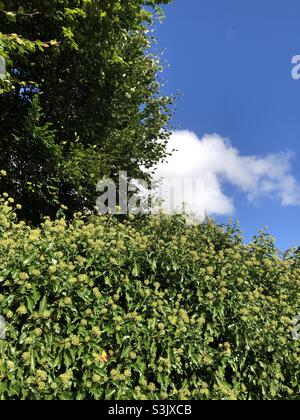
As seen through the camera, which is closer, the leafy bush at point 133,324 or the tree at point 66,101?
the leafy bush at point 133,324

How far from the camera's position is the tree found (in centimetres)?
878

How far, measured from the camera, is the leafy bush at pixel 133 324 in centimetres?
361

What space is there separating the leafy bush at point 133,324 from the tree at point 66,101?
430 centimetres

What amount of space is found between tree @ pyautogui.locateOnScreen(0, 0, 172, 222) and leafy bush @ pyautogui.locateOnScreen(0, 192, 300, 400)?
4.30 m

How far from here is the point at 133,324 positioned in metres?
4.04

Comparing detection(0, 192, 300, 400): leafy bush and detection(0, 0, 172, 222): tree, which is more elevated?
detection(0, 0, 172, 222): tree

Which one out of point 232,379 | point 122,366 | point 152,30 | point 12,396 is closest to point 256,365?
point 232,379

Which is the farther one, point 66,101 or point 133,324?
point 66,101

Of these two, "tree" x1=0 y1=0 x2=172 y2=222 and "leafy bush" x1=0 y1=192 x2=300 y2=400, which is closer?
"leafy bush" x1=0 y1=192 x2=300 y2=400

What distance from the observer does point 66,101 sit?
11.1 meters

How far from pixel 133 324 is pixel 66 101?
8461 millimetres

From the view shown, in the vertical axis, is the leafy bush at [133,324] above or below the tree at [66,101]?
below

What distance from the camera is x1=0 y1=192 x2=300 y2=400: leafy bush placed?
3611 mm

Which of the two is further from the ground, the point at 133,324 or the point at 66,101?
the point at 66,101
